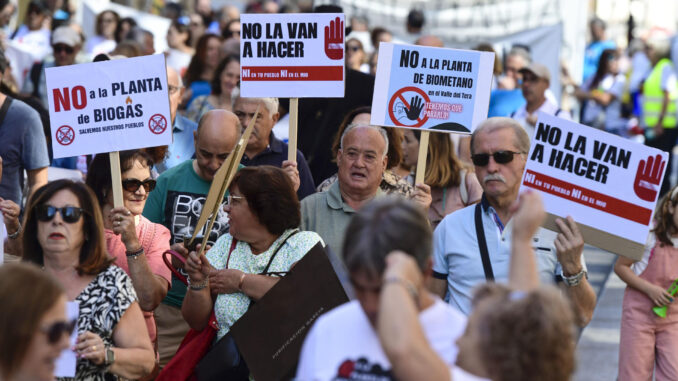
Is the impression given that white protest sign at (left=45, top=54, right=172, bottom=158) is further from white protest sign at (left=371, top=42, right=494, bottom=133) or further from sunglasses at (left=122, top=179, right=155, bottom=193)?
white protest sign at (left=371, top=42, right=494, bottom=133)

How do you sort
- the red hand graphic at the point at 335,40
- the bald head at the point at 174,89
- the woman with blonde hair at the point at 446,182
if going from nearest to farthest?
1. the red hand graphic at the point at 335,40
2. the woman with blonde hair at the point at 446,182
3. the bald head at the point at 174,89

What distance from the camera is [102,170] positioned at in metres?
6.26

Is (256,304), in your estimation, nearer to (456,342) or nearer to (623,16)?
(456,342)

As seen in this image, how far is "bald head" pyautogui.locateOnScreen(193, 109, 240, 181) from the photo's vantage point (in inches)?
261

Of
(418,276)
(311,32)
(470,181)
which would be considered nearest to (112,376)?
(418,276)

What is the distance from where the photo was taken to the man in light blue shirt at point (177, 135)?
7988 millimetres

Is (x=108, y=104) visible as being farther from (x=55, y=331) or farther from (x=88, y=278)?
(x=55, y=331)

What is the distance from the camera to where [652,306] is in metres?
7.10

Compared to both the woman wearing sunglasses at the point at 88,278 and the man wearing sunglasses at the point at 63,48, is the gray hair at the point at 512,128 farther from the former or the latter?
the man wearing sunglasses at the point at 63,48

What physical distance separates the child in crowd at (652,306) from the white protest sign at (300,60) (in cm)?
211

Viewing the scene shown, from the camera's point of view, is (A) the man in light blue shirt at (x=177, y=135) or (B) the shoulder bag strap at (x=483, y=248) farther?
(A) the man in light blue shirt at (x=177, y=135)

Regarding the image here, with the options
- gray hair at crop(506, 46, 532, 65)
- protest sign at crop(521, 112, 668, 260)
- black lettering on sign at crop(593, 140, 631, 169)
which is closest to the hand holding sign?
protest sign at crop(521, 112, 668, 260)

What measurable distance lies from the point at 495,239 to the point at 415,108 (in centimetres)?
129

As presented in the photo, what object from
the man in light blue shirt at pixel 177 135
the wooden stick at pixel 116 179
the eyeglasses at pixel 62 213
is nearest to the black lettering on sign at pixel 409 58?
the wooden stick at pixel 116 179
